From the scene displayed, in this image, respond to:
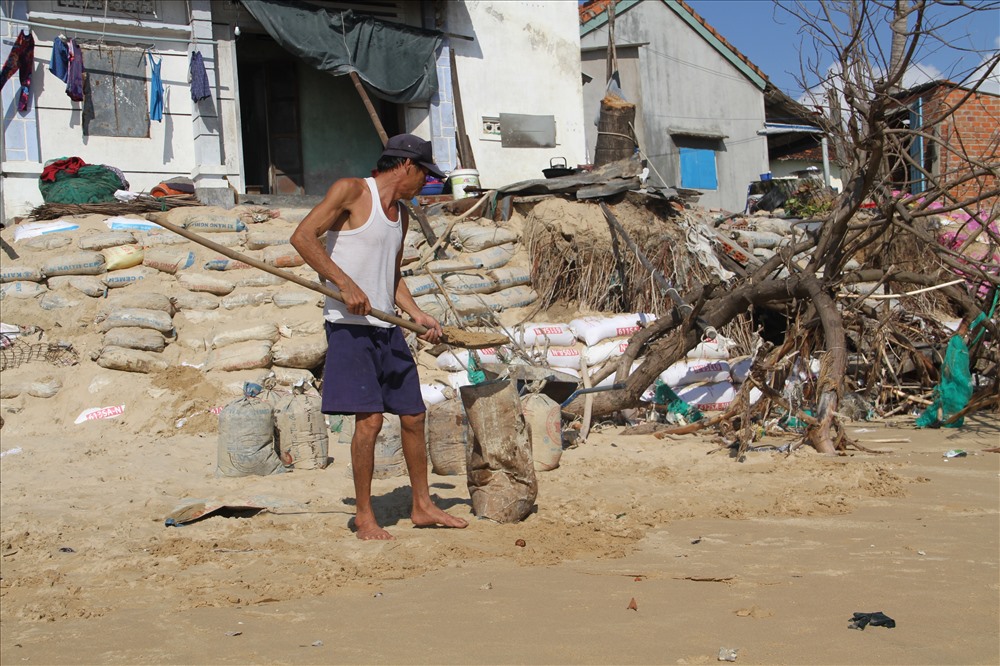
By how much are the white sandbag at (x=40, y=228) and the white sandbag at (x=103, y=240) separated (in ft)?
0.96

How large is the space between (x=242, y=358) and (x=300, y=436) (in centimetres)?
200

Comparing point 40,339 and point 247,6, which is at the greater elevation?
point 247,6

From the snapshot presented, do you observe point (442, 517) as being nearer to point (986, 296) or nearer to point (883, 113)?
point (883, 113)

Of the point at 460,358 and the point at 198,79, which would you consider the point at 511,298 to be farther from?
the point at 198,79

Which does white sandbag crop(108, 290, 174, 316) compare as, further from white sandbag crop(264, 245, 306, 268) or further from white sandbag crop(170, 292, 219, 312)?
white sandbag crop(264, 245, 306, 268)

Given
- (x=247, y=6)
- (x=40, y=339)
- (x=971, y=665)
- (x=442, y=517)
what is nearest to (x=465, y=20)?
(x=247, y=6)

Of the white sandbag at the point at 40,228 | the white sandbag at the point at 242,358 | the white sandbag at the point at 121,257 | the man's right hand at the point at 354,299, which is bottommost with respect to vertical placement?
the white sandbag at the point at 242,358

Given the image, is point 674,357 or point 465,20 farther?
point 465,20

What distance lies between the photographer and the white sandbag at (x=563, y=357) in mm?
7530

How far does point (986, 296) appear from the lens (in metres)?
6.63

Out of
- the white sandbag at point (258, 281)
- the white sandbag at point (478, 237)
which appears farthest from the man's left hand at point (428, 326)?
the white sandbag at point (478, 237)

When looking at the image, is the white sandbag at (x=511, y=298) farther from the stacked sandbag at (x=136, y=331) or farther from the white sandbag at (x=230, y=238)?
the stacked sandbag at (x=136, y=331)

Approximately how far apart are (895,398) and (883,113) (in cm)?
283

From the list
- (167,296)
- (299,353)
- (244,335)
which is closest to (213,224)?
(167,296)
